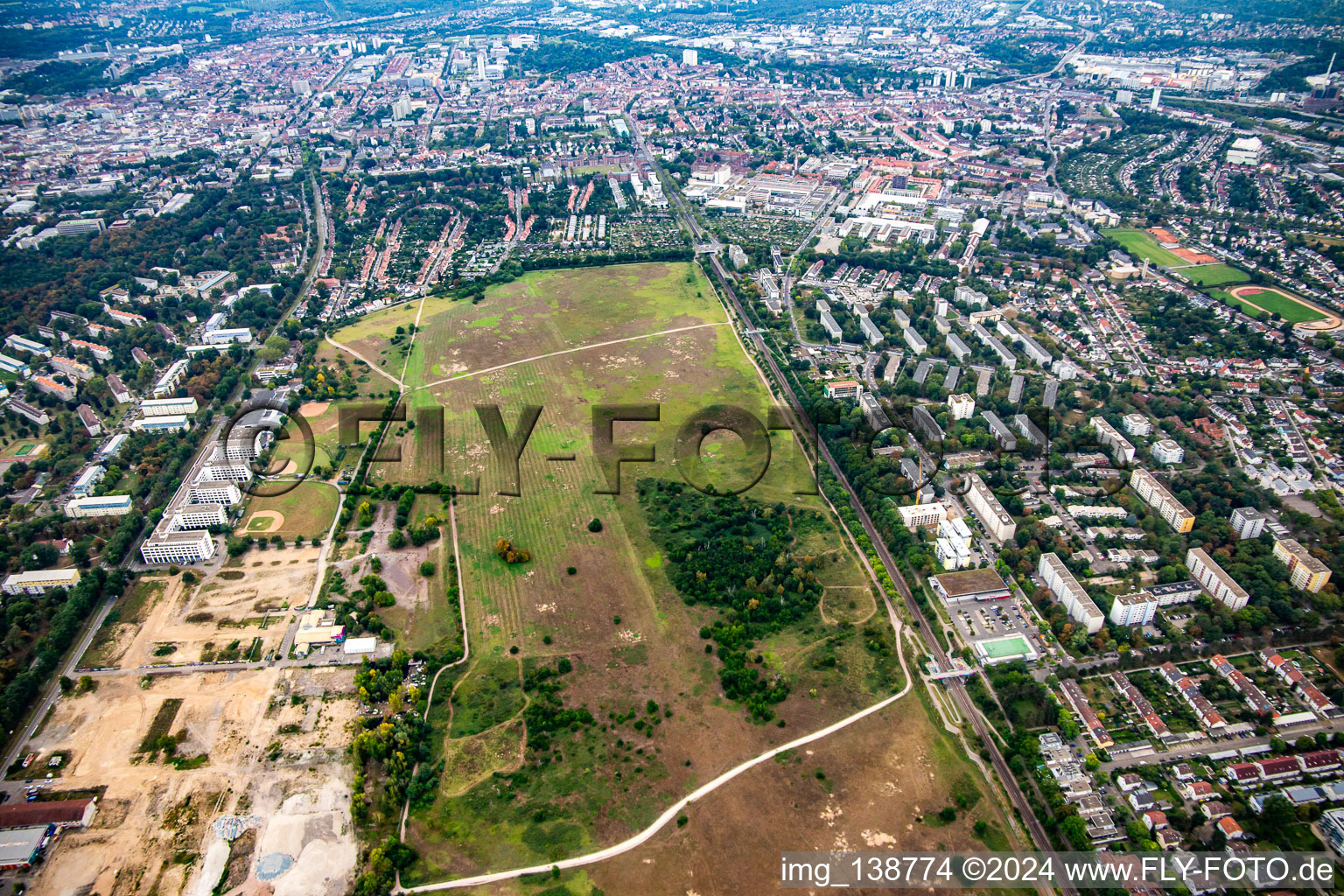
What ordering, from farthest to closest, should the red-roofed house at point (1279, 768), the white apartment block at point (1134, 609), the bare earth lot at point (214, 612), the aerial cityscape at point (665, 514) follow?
the white apartment block at point (1134, 609)
the bare earth lot at point (214, 612)
the red-roofed house at point (1279, 768)
the aerial cityscape at point (665, 514)

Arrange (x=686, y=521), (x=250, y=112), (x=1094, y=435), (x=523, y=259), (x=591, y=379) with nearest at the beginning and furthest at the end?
(x=686, y=521), (x=1094, y=435), (x=591, y=379), (x=523, y=259), (x=250, y=112)

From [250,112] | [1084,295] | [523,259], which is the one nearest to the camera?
[1084,295]

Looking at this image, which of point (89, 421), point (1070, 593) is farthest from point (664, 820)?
point (89, 421)

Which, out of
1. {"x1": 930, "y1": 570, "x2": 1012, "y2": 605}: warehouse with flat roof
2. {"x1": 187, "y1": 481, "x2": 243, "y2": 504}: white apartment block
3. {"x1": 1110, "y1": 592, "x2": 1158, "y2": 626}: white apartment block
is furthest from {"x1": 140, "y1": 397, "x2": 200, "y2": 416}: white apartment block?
{"x1": 1110, "y1": 592, "x2": 1158, "y2": 626}: white apartment block

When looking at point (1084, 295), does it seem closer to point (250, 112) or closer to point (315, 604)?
point (315, 604)

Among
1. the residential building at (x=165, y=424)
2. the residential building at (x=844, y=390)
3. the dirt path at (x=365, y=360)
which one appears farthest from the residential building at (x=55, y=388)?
the residential building at (x=844, y=390)

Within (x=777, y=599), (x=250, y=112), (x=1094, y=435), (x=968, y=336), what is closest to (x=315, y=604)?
(x=777, y=599)

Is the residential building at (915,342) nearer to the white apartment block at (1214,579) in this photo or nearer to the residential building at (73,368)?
the white apartment block at (1214,579)

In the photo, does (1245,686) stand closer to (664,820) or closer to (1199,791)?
(1199,791)

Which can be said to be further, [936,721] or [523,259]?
[523,259]
